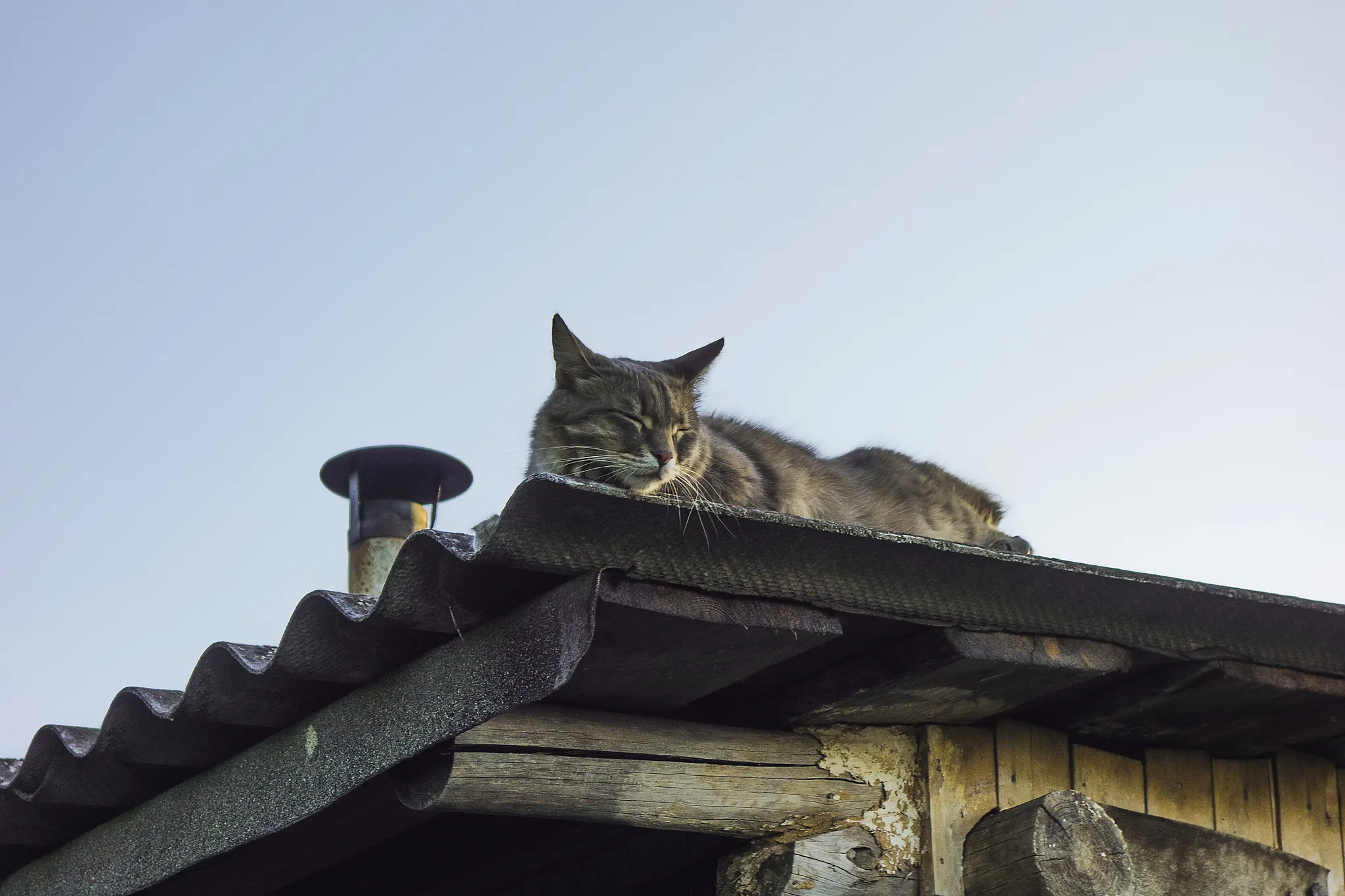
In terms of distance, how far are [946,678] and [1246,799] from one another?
1195 millimetres

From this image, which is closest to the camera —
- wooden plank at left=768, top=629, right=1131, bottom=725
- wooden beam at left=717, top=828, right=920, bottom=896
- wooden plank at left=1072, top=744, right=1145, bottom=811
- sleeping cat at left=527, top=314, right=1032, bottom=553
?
wooden plank at left=768, top=629, right=1131, bottom=725

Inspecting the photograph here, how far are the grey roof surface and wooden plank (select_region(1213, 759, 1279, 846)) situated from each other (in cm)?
7

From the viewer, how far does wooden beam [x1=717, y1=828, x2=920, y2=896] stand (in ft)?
9.01

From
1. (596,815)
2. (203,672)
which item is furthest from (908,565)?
(203,672)

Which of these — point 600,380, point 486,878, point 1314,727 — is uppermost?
point 600,380

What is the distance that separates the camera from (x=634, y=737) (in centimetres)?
257

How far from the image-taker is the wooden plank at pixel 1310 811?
11.2 feet

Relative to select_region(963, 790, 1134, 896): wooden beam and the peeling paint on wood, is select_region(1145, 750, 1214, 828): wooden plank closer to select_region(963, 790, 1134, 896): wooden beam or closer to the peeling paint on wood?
select_region(963, 790, 1134, 896): wooden beam

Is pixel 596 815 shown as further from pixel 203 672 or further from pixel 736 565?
pixel 203 672

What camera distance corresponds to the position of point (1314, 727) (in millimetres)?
3244

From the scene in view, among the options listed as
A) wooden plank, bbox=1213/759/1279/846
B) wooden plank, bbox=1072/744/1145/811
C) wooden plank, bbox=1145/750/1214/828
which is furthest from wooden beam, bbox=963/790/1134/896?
wooden plank, bbox=1213/759/1279/846

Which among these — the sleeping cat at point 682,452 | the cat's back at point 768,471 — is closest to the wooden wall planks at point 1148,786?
the sleeping cat at point 682,452

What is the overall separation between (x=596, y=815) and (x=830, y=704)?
1.79 ft

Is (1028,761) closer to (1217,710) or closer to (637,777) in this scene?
(1217,710)
